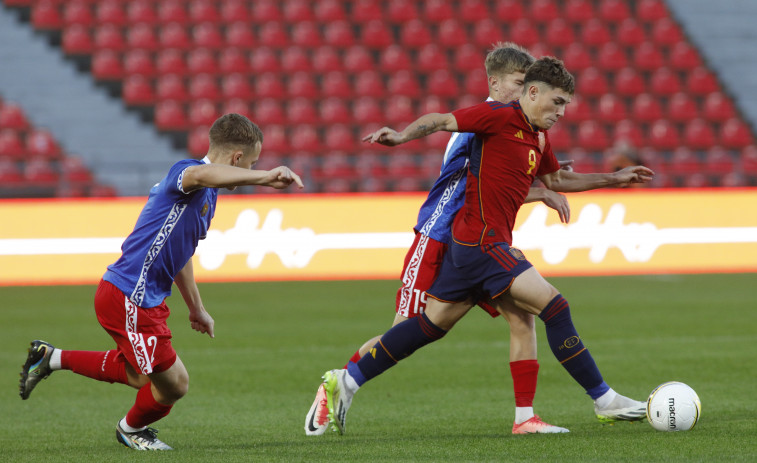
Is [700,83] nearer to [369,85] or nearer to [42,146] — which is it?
[369,85]

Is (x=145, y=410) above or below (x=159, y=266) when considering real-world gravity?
below

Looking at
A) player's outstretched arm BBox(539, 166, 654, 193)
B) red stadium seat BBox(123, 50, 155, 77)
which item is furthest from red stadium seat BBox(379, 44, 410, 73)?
player's outstretched arm BBox(539, 166, 654, 193)

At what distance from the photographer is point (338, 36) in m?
21.3

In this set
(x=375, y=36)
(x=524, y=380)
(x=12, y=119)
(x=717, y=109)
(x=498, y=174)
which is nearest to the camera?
(x=498, y=174)

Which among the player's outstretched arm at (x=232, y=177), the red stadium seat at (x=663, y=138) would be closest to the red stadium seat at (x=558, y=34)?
the red stadium seat at (x=663, y=138)

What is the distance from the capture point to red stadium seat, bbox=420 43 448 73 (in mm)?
21203

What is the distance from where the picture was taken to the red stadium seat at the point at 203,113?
19406 millimetres

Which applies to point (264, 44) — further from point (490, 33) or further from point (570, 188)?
point (570, 188)

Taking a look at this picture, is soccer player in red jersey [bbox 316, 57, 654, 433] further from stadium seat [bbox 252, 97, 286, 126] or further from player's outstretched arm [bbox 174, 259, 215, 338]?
stadium seat [bbox 252, 97, 286, 126]

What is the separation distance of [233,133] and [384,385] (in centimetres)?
292

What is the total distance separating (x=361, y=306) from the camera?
37.9ft

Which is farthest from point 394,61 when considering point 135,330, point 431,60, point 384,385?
point 135,330

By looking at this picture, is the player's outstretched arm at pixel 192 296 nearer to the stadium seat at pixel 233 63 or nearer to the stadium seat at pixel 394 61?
the stadium seat at pixel 233 63

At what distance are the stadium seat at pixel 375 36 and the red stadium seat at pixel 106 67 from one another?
16.5 ft
